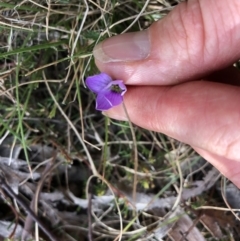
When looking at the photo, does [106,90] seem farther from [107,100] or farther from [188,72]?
[188,72]

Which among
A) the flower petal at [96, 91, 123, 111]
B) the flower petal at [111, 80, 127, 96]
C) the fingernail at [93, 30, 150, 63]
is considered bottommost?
the flower petal at [96, 91, 123, 111]

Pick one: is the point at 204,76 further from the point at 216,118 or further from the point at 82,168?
the point at 82,168

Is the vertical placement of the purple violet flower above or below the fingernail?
below

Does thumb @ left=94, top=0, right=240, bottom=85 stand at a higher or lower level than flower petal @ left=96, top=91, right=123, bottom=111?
higher

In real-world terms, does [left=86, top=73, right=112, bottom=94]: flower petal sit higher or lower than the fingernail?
lower

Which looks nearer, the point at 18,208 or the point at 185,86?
the point at 185,86

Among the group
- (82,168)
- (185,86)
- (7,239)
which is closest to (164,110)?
(185,86)
